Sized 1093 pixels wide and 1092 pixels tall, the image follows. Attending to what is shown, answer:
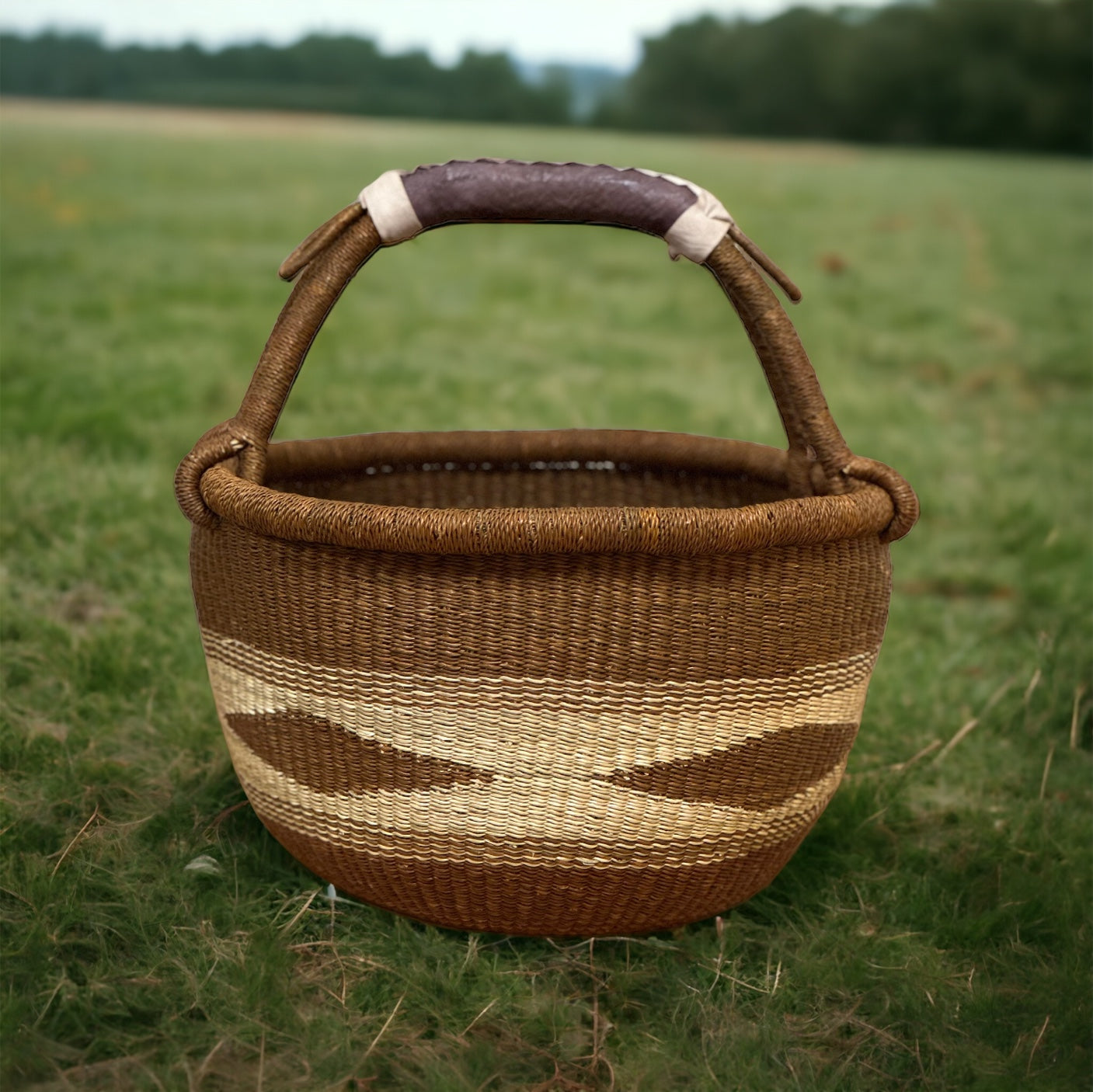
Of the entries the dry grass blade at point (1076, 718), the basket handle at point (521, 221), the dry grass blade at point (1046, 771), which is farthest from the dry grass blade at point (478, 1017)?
the dry grass blade at point (1076, 718)

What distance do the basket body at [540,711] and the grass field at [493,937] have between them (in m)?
0.12

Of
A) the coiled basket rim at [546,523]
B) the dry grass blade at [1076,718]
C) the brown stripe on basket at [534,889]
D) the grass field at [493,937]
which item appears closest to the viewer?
the coiled basket rim at [546,523]

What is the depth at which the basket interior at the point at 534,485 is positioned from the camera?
201 cm

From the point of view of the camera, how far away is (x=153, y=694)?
2.03 metres

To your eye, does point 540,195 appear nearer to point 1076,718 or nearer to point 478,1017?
point 478,1017

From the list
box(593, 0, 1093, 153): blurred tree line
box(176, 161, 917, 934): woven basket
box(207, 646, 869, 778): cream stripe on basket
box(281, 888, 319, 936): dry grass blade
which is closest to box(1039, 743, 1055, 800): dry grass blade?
box(176, 161, 917, 934): woven basket

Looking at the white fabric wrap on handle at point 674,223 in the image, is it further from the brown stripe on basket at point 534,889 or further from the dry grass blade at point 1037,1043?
the dry grass blade at point 1037,1043

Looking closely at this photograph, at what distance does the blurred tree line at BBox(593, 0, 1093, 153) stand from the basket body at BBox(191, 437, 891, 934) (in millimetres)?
10055

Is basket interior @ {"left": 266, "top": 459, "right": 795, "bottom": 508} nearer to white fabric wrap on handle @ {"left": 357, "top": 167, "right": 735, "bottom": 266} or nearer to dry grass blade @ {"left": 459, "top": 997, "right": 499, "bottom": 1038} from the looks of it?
white fabric wrap on handle @ {"left": 357, "top": 167, "right": 735, "bottom": 266}

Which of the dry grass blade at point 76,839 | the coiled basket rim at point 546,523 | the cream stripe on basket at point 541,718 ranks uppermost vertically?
the coiled basket rim at point 546,523

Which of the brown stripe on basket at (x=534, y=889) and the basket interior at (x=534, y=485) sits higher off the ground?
the basket interior at (x=534, y=485)

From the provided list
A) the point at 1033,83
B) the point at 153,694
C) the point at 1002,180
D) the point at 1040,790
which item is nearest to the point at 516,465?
the point at 153,694

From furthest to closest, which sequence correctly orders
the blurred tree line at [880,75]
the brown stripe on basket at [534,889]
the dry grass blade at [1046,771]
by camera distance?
the blurred tree line at [880,75] < the dry grass blade at [1046,771] < the brown stripe on basket at [534,889]

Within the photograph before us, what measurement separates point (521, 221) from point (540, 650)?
53 cm
